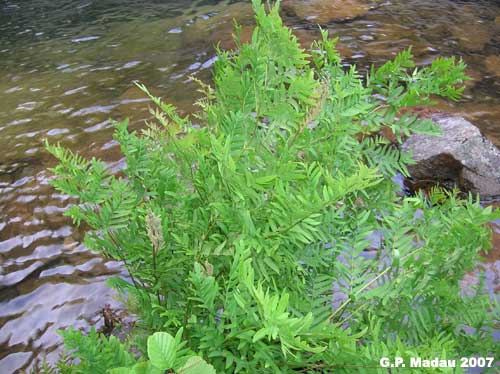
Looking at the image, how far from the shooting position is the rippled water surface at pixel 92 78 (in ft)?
12.2

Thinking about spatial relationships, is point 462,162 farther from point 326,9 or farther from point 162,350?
point 326,9

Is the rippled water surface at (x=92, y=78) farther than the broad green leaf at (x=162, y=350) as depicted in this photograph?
Yes

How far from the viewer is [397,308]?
1.57 meters

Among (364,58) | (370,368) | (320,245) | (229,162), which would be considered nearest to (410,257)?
(320,245)

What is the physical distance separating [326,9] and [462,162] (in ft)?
20.5

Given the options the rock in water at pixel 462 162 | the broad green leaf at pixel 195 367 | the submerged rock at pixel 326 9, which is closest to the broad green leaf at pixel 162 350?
the broad green leaf at pixel 195 367

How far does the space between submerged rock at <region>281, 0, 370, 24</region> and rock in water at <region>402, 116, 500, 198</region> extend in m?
5.19

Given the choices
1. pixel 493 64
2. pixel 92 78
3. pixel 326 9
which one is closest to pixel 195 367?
pixel 92 78

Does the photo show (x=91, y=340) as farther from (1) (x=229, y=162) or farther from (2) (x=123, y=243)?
(1) (x=229, y=162)

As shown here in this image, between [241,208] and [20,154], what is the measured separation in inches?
201

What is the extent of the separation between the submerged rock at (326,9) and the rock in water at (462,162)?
17.0 ft

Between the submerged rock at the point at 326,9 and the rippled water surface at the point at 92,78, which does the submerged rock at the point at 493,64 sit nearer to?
the rippled water surface at the point at 92,78

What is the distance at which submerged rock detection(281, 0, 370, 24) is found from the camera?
942cm

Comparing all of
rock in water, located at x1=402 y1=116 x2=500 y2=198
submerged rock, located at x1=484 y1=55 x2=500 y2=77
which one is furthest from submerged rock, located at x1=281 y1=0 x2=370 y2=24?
rock in water, located at x1=402 y1=116 x2=500 y2=198
